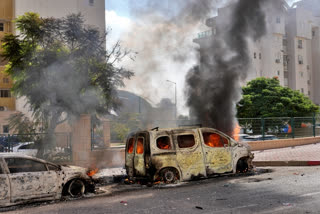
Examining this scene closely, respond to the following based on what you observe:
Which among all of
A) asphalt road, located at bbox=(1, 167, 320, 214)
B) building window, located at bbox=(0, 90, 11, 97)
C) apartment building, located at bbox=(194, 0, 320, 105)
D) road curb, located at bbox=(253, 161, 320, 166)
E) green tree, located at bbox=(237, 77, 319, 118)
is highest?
apartment building, located at bbox=(194, 0, 320, 105)

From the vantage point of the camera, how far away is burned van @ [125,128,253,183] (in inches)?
373

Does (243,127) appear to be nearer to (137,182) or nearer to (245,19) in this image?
(245,19)

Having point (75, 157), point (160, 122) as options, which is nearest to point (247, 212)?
point (75, 157)

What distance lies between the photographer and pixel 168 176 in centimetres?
956

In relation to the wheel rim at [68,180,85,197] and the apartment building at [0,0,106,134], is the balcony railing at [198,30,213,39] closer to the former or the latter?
the wheel rim at [68,180,85,197]

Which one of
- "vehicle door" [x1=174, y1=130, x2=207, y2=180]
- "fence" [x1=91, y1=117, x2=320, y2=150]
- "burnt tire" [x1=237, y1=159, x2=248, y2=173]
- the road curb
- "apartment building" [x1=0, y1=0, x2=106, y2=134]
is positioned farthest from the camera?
"apartment building" [x1=0, y1=0, x2=106, y2=134]

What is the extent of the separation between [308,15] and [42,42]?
46.3m

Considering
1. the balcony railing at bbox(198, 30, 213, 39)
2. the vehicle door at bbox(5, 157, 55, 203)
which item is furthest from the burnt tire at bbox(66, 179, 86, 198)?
the balcony railing at bbox(198, 30, 213, 39)

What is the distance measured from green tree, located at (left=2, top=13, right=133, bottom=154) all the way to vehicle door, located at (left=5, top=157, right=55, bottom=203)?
16.5ft

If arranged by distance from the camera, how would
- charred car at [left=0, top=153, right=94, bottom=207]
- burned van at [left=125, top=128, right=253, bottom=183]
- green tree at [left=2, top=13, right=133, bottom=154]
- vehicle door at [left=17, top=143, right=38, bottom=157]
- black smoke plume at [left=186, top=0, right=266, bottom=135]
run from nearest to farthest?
charred car at [left=0, top=153, right=94, bottom=207]
burned van at [left=125, top=128, right=253, bottom=183]
vehicle door at [left=17, top=143, right=38, bottom=157]
green tree at [left=2, top=13, right=133, bottom=154]
black smoke plume at [left=186, top=0, right=266, bottom=135]

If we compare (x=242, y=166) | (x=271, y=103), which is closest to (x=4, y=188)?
(x=242, y=166)

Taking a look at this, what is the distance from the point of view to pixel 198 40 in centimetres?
1666

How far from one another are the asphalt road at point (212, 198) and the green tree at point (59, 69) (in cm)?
542

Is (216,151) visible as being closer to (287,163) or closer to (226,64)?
(287,163)
